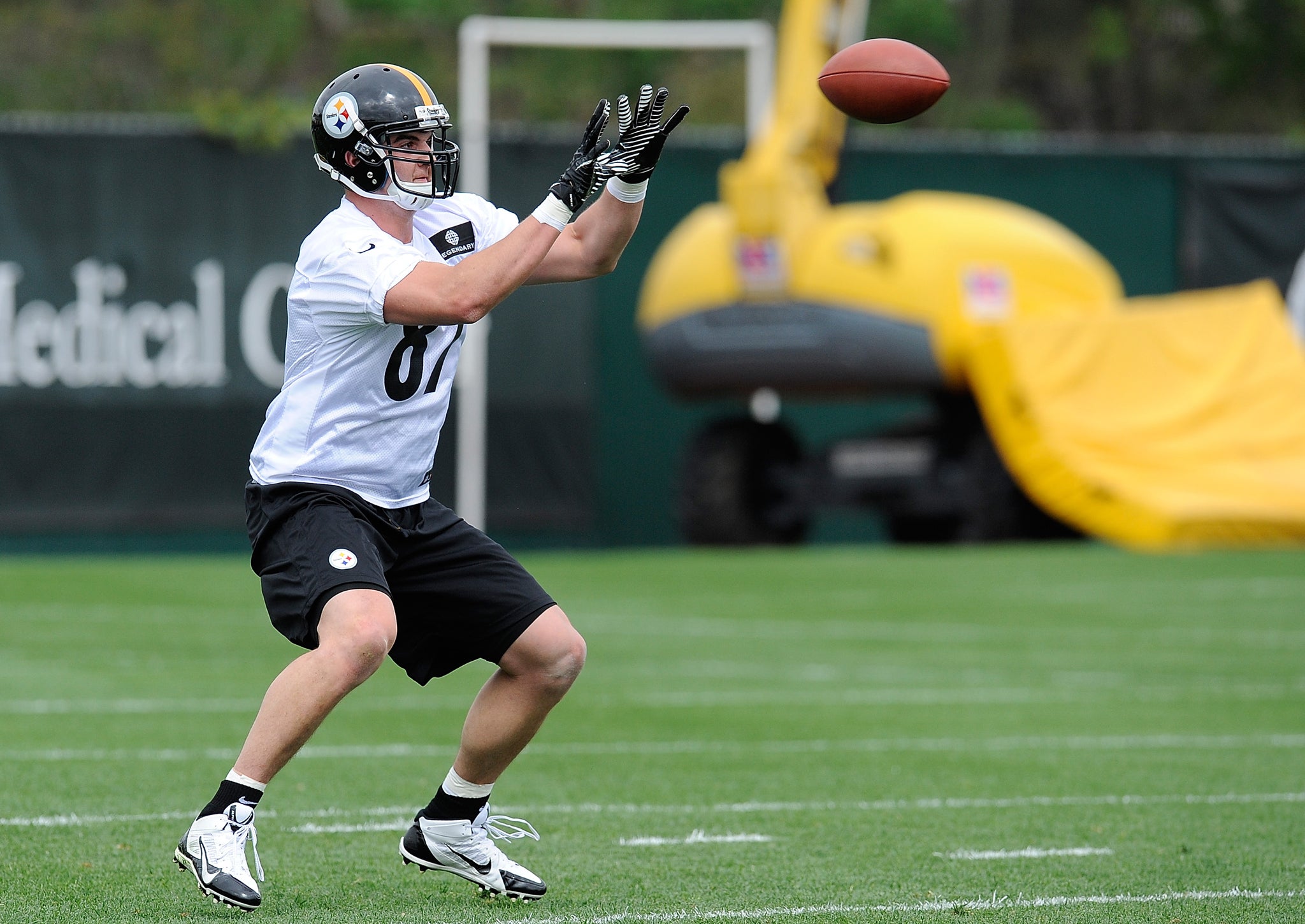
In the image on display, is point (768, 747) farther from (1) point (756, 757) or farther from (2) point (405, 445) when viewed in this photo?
(2) point (405, 445)

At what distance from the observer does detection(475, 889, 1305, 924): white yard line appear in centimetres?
475

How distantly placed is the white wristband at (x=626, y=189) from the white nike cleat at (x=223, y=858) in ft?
5.70

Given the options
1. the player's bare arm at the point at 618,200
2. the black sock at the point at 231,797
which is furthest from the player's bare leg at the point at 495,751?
the player's bare arm at the point at 618,200

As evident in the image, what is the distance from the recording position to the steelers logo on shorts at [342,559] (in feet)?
15.8

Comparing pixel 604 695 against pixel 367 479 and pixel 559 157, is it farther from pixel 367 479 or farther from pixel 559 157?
pixel 559 157

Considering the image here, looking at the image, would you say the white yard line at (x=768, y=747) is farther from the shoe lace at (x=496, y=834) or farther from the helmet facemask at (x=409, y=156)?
the helmet facemask at (x=409, y=156)

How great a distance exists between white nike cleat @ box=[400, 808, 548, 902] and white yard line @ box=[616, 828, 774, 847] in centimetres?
67

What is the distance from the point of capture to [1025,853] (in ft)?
18.5

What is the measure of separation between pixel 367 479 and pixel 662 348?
1190 cm

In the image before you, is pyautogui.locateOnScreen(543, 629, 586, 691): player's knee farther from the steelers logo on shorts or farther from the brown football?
the brown football

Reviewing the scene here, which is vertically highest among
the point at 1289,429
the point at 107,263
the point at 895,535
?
the point at 107,263

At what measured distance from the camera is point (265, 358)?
1680cm

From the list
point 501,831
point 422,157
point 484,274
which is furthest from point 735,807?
point 422,157

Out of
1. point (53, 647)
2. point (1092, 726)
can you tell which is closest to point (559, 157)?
point (53, 647)
